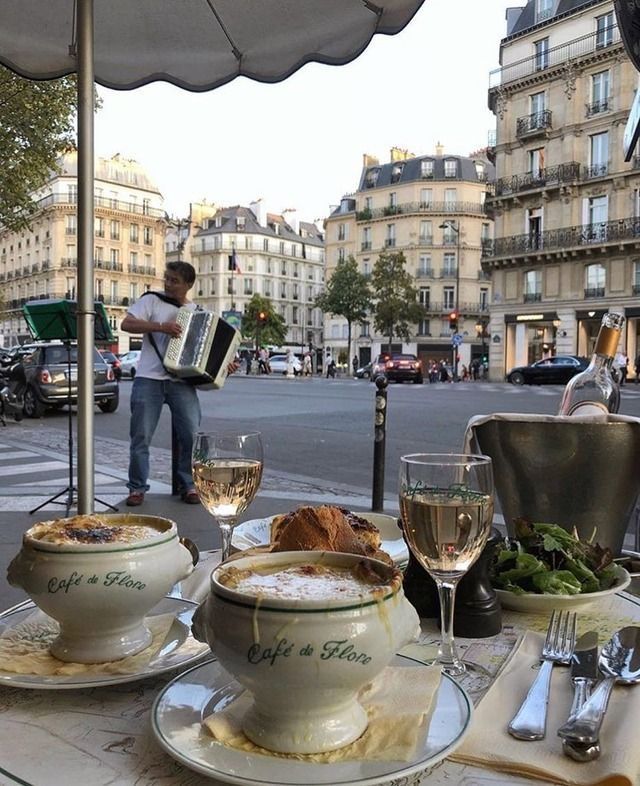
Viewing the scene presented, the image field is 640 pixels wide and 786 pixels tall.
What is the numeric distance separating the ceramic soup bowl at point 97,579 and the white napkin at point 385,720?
223 mm

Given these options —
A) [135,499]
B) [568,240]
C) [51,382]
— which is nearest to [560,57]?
[568,240]

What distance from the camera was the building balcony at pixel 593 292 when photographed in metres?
39.4

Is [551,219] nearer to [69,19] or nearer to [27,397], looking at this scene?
[27,397]

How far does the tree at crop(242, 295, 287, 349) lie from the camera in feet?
213

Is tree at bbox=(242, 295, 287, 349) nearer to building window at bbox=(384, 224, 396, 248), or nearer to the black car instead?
building window at bbox=(384, 224, 396, 248)

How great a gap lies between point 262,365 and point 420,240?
2486 cm

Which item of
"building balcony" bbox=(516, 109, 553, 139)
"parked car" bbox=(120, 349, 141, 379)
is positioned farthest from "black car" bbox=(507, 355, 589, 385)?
"parked car" bbox=(120, 349, 141, 379)

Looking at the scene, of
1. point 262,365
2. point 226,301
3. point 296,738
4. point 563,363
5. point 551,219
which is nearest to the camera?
point 296,738

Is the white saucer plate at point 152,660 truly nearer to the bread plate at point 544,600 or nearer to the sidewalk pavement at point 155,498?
the bread plate at point 544,600

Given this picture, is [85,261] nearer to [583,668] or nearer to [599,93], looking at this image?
[583,668]

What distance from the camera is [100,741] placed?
828mm

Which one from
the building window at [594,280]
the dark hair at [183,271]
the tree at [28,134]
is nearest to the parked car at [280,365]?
the building window at [594,280]

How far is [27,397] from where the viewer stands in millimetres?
15195

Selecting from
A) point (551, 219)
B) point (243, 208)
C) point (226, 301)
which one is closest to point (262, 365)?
point (551, 219)
